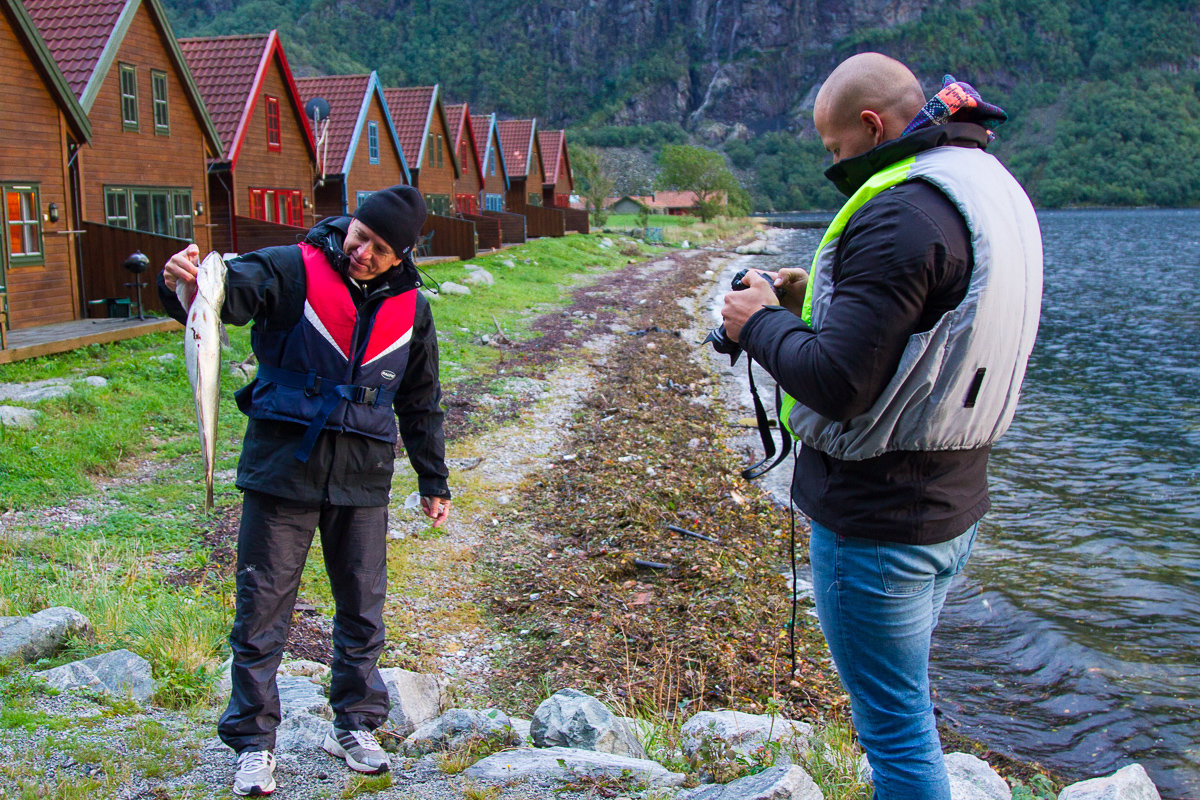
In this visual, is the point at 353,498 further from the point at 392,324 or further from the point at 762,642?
the point at 762,642

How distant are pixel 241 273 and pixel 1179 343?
30.3 m

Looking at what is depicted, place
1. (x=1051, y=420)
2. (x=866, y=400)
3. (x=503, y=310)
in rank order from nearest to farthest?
(x=866, y=400) < (x=1051, y=420) < (x=503, y=310)

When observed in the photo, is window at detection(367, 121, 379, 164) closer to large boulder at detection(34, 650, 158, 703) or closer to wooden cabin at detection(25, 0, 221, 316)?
wooden cabin at detection(25, 0, 221, 316)

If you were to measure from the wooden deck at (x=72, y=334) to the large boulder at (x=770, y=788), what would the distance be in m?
12.4

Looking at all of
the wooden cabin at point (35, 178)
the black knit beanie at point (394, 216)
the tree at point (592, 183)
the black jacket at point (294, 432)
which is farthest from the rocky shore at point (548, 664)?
the tree at point (592, 183)

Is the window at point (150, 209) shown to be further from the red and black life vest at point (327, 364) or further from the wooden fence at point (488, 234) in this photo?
the wooden fence at point (488, 234)

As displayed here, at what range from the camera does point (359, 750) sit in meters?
3.92

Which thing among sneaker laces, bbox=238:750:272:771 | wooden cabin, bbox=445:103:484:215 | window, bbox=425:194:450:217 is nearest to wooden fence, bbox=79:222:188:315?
sneaker laces, bbox=238:750:272:771

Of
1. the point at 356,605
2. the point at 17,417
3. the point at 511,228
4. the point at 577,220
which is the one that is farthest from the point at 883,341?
the point at 577,220

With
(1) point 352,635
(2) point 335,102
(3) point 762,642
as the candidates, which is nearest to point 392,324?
(1) point 352,635

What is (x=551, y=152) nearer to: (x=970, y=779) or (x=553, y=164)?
(x=553, y=164)

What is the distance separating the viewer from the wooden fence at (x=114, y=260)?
16.6 m

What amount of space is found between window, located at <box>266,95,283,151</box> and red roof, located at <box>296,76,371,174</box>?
371cm

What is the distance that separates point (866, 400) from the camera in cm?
250
